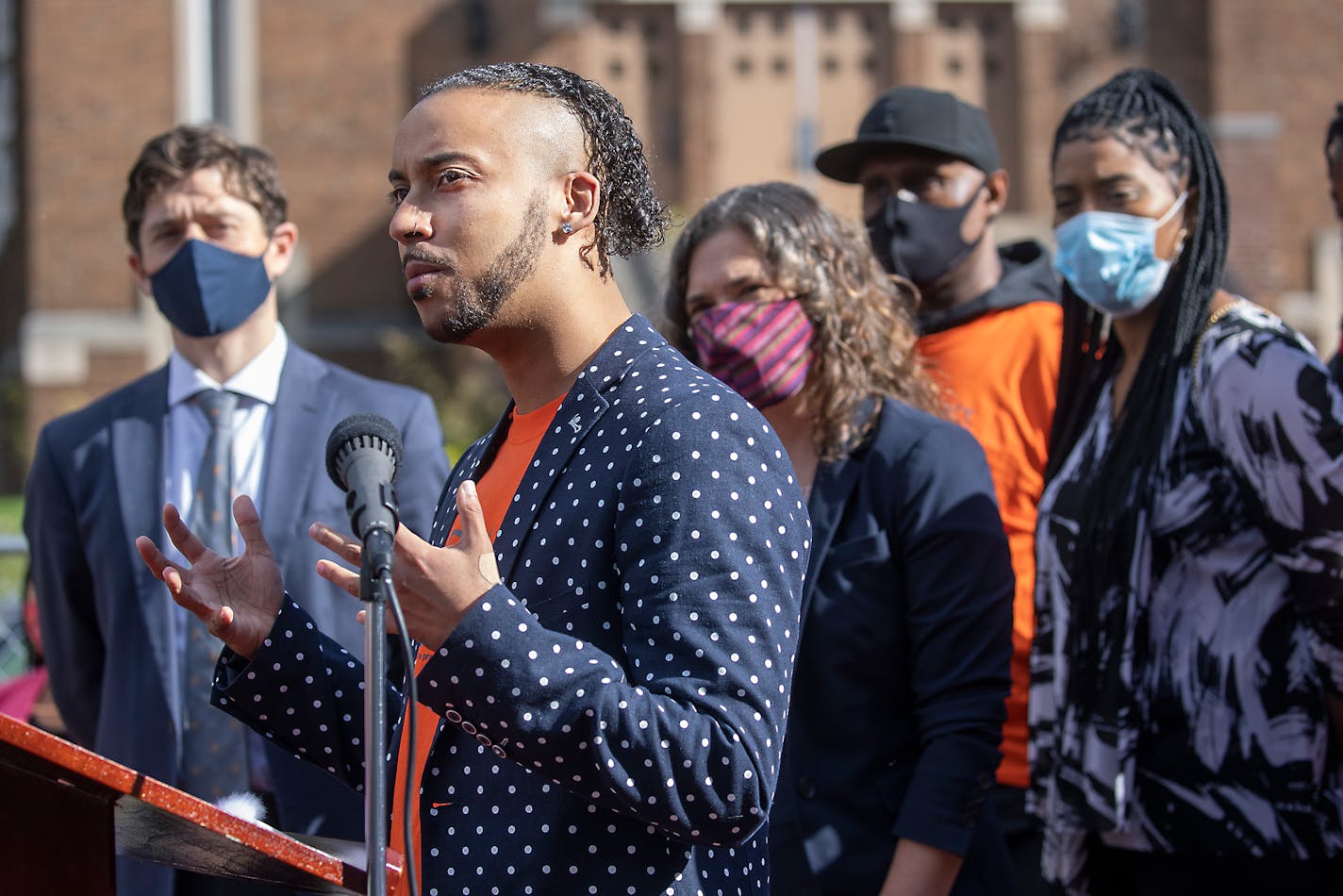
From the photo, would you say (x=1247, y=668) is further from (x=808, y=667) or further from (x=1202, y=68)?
(x=1202, y=68)

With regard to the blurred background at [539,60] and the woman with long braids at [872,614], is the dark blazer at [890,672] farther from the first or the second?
the blurred background at [539,60]

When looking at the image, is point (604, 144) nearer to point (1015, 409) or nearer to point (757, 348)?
point (757, 348)

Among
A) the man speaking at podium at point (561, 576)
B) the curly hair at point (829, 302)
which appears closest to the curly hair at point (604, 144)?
the man speaking at podium at point (561, 576)

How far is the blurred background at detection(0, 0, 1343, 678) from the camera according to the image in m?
14.8

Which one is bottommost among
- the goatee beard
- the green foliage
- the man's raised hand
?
the green foliage

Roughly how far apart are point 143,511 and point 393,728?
1491 mm

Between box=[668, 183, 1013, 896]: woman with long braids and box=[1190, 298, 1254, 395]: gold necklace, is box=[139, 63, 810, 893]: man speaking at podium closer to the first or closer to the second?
box=[668, 183, 1013, 896]: woman with long braids

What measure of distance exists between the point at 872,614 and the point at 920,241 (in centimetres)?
144

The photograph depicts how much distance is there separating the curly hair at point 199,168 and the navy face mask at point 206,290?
0.65ft

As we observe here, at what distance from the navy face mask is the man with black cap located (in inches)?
64.0

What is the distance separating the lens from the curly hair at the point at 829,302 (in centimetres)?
329

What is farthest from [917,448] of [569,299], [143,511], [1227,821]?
[143,511]

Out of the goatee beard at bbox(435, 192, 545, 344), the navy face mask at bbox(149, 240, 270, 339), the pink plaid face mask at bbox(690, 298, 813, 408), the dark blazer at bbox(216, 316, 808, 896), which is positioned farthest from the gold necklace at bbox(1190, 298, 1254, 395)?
the navy face mask at bbox(149, 240, 270, 339)

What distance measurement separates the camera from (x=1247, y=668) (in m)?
3.03
